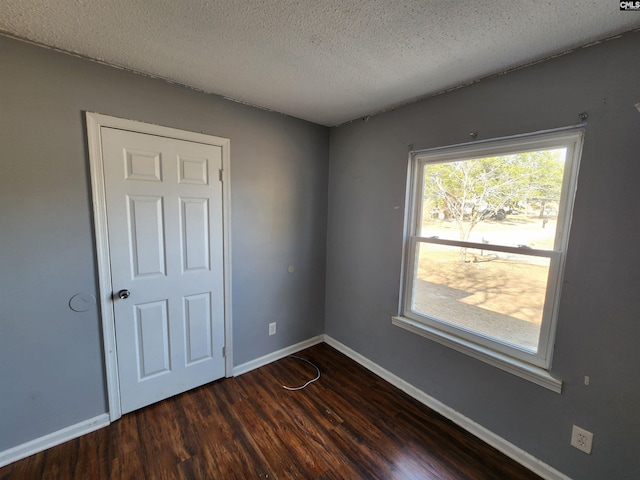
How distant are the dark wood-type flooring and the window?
23.8 inches

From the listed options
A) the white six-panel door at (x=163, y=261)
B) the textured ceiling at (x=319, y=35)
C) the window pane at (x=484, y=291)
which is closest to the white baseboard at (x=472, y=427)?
the window pane at (x=484, y=291)

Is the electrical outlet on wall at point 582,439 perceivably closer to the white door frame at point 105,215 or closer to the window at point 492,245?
the window at point 492,245

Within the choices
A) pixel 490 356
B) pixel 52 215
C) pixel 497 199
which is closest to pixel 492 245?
pixel 497 199

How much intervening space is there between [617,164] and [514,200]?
0.44 meters

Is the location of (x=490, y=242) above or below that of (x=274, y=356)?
above

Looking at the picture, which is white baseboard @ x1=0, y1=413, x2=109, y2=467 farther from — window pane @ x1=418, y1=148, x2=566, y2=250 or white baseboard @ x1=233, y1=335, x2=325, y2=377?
window pane @ x1=418, y1=148, x2=566, y2=250

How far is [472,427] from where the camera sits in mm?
1765

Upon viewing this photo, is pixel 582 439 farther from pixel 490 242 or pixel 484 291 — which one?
pixel 490 242

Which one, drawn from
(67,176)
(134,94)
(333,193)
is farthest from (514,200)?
(67,176)

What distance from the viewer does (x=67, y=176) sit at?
153cm

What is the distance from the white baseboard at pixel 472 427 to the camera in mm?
1490

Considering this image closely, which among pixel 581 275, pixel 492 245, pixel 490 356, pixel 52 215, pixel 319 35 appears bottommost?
pixel 490 356

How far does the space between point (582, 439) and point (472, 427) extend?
1.87 ft

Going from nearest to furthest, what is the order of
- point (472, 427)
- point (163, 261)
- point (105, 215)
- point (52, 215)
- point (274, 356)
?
point (52, 215) < point (105, 215) < point (472, 427) < point (163, 261) < point (274, 356)
